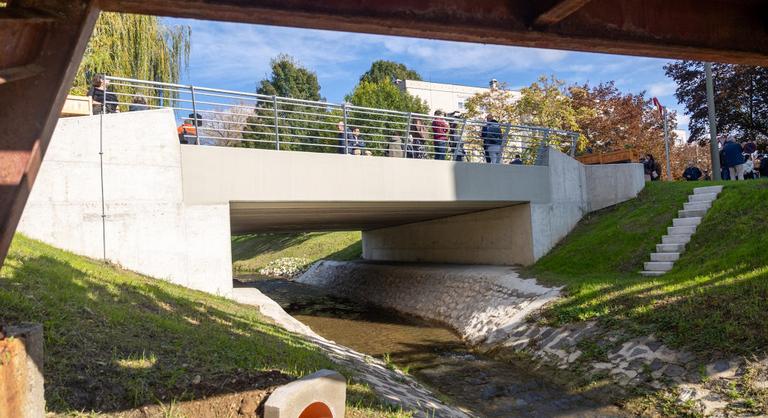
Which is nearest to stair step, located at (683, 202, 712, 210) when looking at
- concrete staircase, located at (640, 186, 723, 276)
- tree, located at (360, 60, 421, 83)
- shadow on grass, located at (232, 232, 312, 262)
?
concrete staircase, located at (640, 186, 723, 276)

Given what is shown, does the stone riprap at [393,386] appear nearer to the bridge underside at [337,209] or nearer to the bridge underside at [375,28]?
the bridge underside at [337,209]

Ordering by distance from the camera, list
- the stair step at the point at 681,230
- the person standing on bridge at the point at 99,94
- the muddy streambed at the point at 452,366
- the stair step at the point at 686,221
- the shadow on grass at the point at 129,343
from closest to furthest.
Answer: the shadow on grass at the point at 129,343
the muddy streambed at the point at 452,366
the person standing on bridge at the point at 99,94
the stair step at the point at 681,230
the stair step at the point at 686,221

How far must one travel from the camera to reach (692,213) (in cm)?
1550

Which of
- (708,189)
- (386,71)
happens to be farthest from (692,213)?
(386,71)

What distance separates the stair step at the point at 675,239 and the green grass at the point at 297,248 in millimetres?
18574

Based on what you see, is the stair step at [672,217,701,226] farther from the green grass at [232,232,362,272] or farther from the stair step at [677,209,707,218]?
the green grass at [232,232,362,272]

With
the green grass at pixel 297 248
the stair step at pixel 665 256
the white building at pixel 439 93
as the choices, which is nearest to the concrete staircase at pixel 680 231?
the stair step at pixel 665 256

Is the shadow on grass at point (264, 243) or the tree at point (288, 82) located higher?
the tree at point (288, 82)

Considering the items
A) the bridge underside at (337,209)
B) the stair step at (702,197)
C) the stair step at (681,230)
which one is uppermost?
the bridge underside at (337,209)

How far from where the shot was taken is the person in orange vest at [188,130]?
39.8 ft

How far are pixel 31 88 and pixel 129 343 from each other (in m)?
3.55

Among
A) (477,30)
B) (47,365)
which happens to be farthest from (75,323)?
(477,30)

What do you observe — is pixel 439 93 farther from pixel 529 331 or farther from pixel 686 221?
pixel 529 331

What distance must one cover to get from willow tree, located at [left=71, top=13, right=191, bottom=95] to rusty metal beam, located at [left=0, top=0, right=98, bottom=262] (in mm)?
13912
